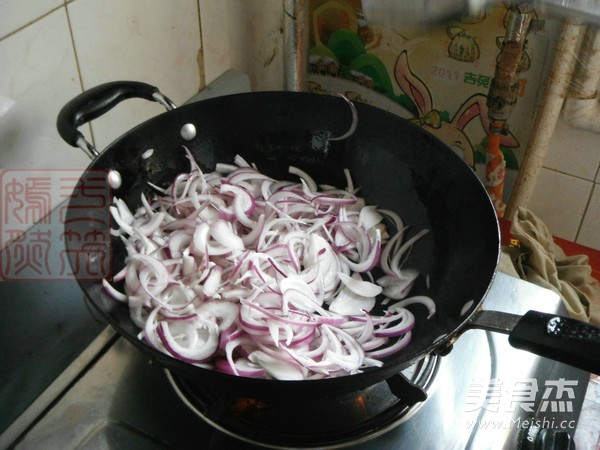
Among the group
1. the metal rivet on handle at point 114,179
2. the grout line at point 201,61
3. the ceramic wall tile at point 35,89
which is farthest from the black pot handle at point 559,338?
the grout line at point 201,61

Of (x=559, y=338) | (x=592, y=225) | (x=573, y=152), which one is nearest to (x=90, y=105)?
(x=559, y=338)

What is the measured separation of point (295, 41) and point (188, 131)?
33 cm

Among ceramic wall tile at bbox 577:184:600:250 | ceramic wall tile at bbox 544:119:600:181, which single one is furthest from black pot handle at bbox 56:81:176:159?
ceramic wall tile at bbox 577:184:600:250

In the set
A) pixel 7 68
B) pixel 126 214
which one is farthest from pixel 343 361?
pixel 7 68

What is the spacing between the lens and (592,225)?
134cm

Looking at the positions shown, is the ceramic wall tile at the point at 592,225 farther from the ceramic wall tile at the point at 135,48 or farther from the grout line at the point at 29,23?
the grout line at the point at 29,23

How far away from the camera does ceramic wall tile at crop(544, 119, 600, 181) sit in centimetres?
124

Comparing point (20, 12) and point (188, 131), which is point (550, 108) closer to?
point (188, 131)

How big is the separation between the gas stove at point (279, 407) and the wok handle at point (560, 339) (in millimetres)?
135

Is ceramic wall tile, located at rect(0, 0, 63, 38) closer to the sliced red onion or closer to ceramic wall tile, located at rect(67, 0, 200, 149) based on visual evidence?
ceramic wall tile, located at rect(67, 0, 200, 149)

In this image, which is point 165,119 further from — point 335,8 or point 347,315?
point 335,8

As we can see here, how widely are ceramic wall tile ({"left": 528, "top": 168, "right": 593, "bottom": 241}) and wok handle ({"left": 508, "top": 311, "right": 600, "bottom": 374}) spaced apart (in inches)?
34.4

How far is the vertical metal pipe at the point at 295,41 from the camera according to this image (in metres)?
1.03

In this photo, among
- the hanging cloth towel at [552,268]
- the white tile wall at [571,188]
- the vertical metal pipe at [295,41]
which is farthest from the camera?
the white tile wall at [571,188]
